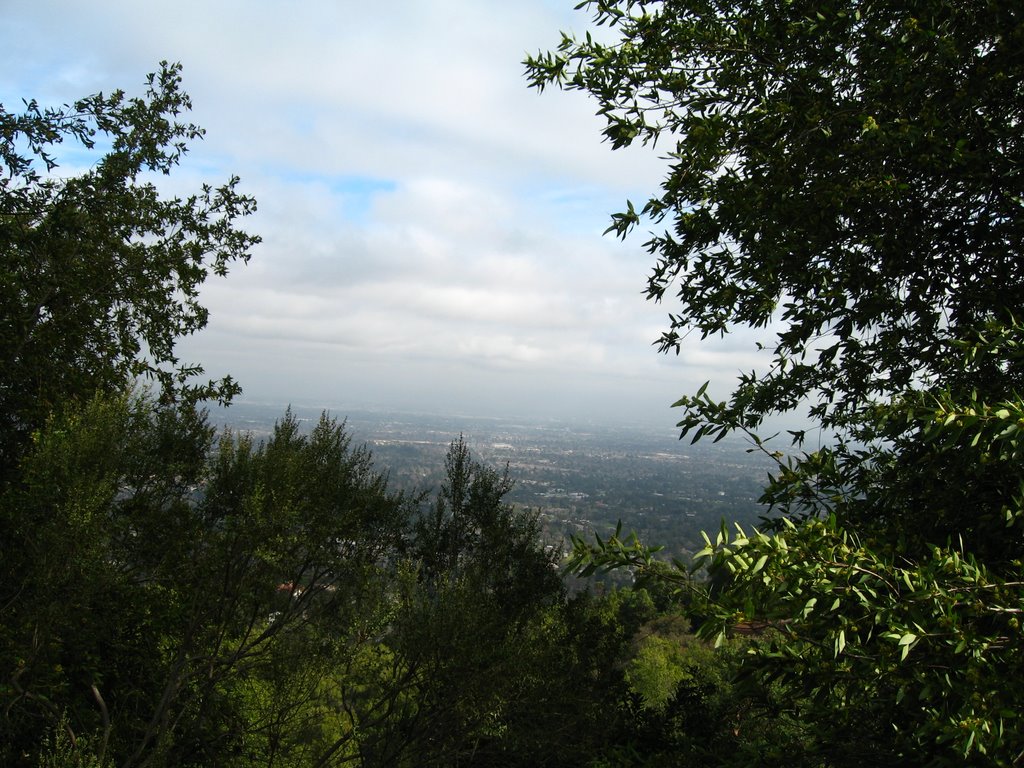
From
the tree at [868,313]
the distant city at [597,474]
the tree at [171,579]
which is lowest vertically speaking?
the distant city at [597,474]

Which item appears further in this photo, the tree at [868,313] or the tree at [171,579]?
the tree at [171,579]

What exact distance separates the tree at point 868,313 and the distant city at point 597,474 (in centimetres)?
3559

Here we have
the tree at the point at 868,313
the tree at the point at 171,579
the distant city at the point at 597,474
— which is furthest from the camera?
the distant city at the point at 597,474

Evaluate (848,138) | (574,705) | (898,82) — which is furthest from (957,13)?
(574,705)

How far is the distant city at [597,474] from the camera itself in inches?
2674

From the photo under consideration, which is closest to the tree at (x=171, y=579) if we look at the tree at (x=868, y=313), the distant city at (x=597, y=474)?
the tree at (x=868, y=313)

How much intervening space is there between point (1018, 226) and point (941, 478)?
195 centimetres

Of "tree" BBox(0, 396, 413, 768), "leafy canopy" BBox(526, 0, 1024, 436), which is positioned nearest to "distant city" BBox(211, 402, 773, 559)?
"tree" BBox(0, 396, 413, 768)

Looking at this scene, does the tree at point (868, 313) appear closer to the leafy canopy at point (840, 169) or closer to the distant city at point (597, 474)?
the leafy canopy at point (840, 169)

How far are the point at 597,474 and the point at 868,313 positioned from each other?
13197cm

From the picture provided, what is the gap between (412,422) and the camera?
18325cm

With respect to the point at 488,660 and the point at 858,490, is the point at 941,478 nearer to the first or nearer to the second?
the point at 858,490

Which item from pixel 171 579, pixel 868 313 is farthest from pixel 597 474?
pixel 868 313

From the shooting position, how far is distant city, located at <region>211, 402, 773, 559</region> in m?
67.9
